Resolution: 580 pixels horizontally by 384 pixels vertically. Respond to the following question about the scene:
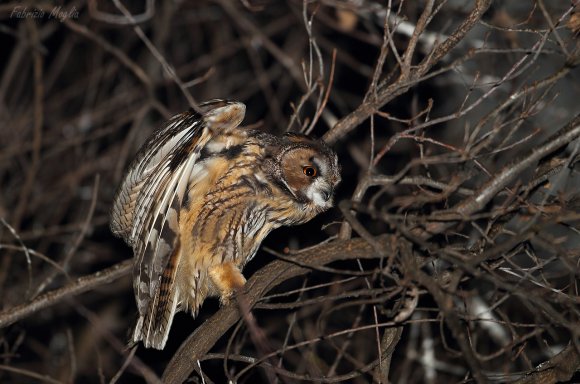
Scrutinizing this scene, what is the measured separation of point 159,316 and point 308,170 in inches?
38.3

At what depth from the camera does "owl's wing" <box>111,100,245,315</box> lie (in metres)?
3.12

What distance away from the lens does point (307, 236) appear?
193 inches

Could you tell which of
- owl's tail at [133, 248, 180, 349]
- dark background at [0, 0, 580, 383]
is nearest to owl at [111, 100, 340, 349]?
owl's tail at [133, 248, 180, 349]

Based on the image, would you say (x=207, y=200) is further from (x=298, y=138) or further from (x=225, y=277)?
(x=298, y=138)

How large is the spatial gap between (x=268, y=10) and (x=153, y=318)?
3.82 meters

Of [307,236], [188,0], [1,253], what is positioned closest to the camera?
[307,236]

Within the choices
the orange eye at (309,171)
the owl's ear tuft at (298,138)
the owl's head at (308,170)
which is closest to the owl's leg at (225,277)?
the owl's head at (308,170)

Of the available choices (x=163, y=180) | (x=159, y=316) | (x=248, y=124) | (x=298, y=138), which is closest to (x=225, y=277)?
(x=159, y=316)

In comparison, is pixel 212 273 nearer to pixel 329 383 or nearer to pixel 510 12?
pixel 329 383

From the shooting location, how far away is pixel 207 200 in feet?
10.9

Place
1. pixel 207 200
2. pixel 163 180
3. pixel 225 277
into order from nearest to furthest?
pixel 163 180, pixel 207 200, pixel 225 277

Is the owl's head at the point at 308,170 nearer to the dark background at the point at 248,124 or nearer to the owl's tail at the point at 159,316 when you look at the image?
the dark background at the point at 248,124

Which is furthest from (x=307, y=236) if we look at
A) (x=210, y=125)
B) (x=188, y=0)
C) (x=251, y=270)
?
(x=188, y=0)

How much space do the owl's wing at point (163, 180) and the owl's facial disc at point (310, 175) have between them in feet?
1.08
